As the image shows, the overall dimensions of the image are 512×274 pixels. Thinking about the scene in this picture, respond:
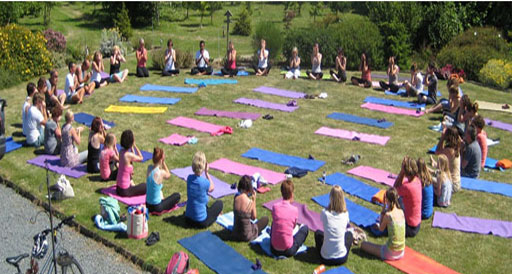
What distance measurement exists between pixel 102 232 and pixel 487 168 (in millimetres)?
8991

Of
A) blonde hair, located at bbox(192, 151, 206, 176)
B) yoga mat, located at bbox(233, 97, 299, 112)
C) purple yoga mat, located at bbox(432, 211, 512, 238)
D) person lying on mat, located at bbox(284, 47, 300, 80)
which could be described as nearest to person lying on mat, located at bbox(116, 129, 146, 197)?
blonde hair, located at bbox(192, 151, 206, 176)

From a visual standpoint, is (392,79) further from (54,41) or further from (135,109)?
(54,41)

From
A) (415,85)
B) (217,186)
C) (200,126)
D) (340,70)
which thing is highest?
(340,70)

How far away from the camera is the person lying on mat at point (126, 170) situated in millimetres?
10789

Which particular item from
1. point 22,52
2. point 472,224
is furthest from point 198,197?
point 22,52

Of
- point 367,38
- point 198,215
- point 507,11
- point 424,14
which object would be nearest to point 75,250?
point 198,215

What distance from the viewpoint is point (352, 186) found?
1166cm

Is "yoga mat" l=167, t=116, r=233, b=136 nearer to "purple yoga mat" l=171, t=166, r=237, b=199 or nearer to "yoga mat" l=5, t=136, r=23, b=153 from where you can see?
"purple yoga mat" l=171, t=166, r=237, b=199

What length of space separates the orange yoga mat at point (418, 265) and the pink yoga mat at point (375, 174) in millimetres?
3131

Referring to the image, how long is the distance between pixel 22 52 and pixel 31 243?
42.9 feet

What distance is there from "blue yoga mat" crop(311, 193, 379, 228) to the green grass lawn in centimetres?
24

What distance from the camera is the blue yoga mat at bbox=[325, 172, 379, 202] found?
11.3m

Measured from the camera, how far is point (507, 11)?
2656cm

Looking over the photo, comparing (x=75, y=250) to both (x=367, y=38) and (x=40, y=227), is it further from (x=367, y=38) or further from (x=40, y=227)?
(x=367, y=38)
